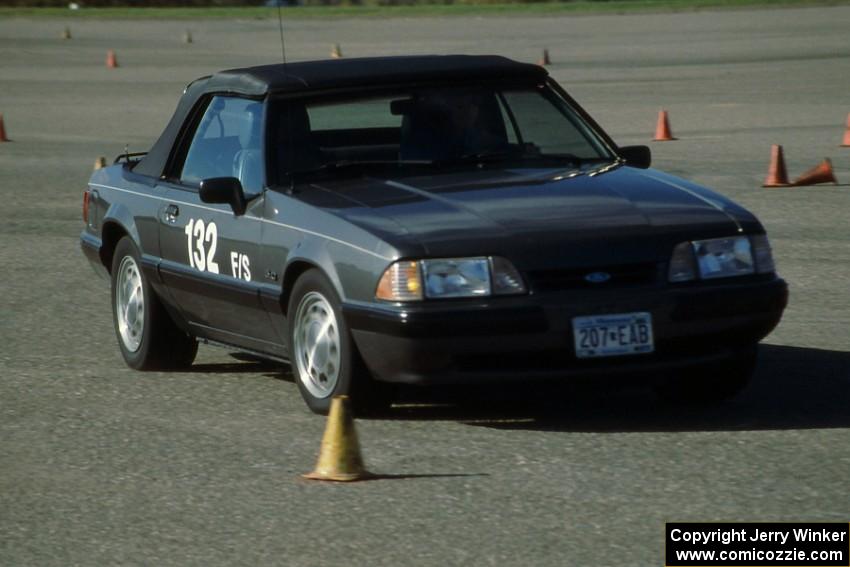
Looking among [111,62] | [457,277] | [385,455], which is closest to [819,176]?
[457,277]

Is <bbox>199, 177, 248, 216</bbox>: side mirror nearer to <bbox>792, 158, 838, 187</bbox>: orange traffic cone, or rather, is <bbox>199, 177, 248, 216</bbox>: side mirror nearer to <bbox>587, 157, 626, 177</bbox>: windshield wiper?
<bbox>587, 157, 626, 177</bbox>: windshield wiper

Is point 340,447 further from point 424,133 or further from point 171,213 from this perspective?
point 171,213

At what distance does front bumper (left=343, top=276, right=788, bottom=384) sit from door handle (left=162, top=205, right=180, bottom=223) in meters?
1.74

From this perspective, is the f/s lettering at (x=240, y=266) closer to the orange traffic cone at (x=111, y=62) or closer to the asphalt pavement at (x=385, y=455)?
the asphalt pavement at (x=385, y=455)

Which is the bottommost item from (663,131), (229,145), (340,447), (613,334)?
(663,131)

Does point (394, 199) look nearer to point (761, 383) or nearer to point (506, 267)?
point (506, 267)

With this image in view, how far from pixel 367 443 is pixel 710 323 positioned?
145 centimetres

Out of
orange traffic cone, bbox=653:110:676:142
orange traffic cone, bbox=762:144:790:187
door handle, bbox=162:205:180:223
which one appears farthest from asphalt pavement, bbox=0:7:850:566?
orange traffic cone, bbox=653:110:676:142

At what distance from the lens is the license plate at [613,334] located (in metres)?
7.13

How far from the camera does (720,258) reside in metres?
7.46

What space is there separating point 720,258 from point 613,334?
0.63 metres

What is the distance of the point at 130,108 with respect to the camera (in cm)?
2978

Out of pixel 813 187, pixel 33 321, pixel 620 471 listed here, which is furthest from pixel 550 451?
pixel 813 187

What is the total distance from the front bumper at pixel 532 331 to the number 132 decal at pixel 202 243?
1263mm
